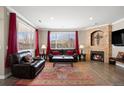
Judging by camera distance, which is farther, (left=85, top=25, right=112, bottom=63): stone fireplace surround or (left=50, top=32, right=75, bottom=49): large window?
(left=50, top=32, right=75, bottom=49): large window

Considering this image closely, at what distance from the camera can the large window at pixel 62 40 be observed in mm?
12031

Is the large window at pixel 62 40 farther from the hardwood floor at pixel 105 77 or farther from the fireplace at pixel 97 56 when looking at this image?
the hardwood floor at pixel 105 77

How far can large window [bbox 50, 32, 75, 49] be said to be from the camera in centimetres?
1203

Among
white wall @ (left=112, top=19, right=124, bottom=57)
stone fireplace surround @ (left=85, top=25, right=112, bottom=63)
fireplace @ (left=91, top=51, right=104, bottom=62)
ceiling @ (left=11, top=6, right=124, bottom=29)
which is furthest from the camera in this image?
fireplace @ (left=91, top=51, right=104, bottom=62)

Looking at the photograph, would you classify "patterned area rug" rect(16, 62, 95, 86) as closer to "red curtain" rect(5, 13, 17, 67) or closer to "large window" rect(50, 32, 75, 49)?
"red curtain" rect(5, 13, 17, 67)

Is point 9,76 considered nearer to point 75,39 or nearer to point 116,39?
point 116,39

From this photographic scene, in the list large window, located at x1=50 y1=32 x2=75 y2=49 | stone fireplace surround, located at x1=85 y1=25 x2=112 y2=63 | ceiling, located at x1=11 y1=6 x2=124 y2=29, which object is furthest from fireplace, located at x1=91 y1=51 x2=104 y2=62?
ceiling, located at x1=11 y1=6 x2=124 y2=29

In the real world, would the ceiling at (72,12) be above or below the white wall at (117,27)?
above

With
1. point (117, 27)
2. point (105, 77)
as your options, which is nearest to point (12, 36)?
point (105, 77)

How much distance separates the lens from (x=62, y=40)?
39.7 ft

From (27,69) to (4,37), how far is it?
1385 millimetres

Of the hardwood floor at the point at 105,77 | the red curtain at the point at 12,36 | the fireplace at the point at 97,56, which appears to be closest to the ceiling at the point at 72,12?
the red curtain at the point at 12,36

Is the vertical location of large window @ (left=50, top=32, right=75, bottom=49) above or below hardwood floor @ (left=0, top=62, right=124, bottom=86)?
above
